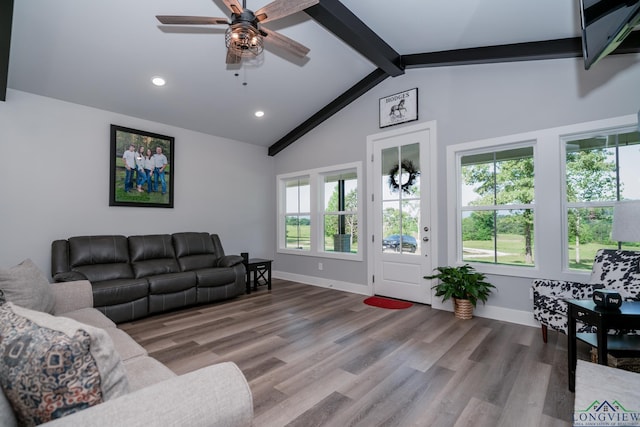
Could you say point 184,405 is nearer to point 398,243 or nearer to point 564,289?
point 564,289

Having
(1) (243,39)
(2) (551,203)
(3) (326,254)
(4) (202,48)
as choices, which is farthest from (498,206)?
(4) (202,48)

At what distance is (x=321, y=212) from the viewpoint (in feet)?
18.0

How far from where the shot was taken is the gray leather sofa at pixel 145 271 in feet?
11.0

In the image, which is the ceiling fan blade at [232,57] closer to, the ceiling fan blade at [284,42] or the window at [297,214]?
the ceiling fan blade at [284,42]

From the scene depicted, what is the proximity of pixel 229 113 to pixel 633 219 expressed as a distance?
4.77 metres

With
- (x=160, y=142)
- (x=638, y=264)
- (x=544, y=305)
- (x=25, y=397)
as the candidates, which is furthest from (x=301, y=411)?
(x=160, y=142)

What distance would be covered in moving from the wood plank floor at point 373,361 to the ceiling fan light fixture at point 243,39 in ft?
8.49

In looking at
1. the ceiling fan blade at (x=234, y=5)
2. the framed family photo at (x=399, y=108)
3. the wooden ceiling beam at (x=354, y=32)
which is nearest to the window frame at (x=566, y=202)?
the framed family photo at (x=399, y=108)

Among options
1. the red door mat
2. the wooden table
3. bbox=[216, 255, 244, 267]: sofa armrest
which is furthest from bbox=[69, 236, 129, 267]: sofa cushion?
the wooden table

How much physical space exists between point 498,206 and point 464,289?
107 cm

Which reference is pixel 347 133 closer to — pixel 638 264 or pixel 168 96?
pixel 168 96

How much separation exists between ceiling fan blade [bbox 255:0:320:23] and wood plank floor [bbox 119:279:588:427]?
2.72 metres

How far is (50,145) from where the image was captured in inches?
148

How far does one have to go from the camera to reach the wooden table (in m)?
1.78
